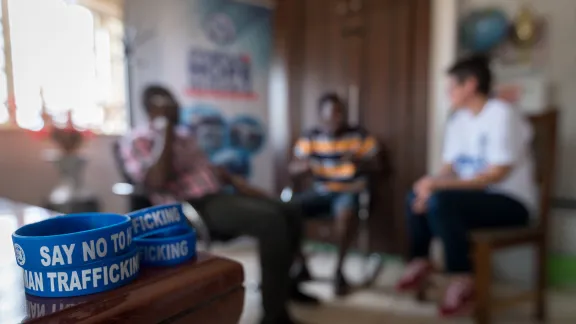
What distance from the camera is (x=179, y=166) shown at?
2010 mm

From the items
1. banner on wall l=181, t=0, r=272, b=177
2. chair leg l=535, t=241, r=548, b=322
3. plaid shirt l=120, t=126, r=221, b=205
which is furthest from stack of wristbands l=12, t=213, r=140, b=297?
banner on wall l=181, t=0, r=272, b=177

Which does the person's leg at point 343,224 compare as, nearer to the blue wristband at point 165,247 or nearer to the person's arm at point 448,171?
the person's arm at point 448,171

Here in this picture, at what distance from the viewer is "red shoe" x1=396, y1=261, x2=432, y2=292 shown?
7.34 ft

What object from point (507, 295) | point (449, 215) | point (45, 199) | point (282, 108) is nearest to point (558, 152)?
point (507, 295)

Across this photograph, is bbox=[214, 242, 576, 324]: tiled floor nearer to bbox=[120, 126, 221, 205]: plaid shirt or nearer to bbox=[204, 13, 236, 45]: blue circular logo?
bbox=[120, 126, 221, 205]: plaid shirt

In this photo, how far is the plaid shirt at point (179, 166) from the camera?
1926 millimetres

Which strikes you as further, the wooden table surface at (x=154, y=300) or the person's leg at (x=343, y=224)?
the person's leg at (x=343, y=224)

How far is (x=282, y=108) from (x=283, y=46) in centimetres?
50

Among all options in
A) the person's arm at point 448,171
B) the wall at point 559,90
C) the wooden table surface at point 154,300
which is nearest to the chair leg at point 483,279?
the person's arm at point 448,171

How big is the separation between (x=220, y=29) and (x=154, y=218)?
3.16 meters

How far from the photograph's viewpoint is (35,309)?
365 mm

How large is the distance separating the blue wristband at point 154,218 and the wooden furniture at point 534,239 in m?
1.66

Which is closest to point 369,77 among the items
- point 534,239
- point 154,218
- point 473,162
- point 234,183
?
point 473,162

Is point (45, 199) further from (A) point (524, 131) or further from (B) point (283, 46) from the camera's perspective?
(A) point (524, 131)
